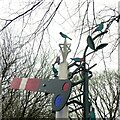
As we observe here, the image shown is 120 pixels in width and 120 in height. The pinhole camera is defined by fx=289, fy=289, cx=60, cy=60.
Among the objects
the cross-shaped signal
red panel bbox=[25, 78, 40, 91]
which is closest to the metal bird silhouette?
the cross-shaped signal

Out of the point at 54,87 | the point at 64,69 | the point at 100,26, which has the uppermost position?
the point at 100,26

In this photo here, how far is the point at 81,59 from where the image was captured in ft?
8.27

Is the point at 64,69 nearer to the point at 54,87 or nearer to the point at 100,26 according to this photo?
the point at 54,87

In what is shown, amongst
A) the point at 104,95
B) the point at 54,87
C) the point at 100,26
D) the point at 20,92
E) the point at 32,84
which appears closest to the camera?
the point at 100,26

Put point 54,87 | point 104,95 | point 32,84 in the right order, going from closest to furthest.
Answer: point 54,87, point 32,84, point 104,95

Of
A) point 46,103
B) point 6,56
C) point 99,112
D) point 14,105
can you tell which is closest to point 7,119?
point 14,105

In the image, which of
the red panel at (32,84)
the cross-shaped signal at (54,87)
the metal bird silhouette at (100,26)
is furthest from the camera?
the red panel at (32,84)

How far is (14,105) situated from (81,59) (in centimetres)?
635

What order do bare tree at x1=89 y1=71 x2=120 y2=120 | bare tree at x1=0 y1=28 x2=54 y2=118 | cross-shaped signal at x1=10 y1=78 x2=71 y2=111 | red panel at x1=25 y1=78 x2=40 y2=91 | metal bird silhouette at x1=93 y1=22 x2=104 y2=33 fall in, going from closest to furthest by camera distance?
metal bird silhouette at x1=93 y1=22 x2=104 y2=33
cross-shaped signal at x1=10 y1=78 x2=71 y2=111
red panel at x1=25 y1=78 x2=40 y2=91
bare tree at x1=0 y1=28 x2=54 y2=118
bare tree at x1=89 y1=71 x2=120 y2=120

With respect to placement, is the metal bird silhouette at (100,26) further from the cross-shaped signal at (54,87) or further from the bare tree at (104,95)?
the bare tree at (104,95)

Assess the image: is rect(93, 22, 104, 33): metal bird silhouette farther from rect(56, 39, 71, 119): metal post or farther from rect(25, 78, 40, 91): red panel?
rect(25, 78, 40, 91): red panel

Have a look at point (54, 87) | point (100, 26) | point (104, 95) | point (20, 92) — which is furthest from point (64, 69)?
point (104, 95)

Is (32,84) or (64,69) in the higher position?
(64,69)

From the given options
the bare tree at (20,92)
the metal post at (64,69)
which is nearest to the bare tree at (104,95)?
the bare tree at (20,92)
